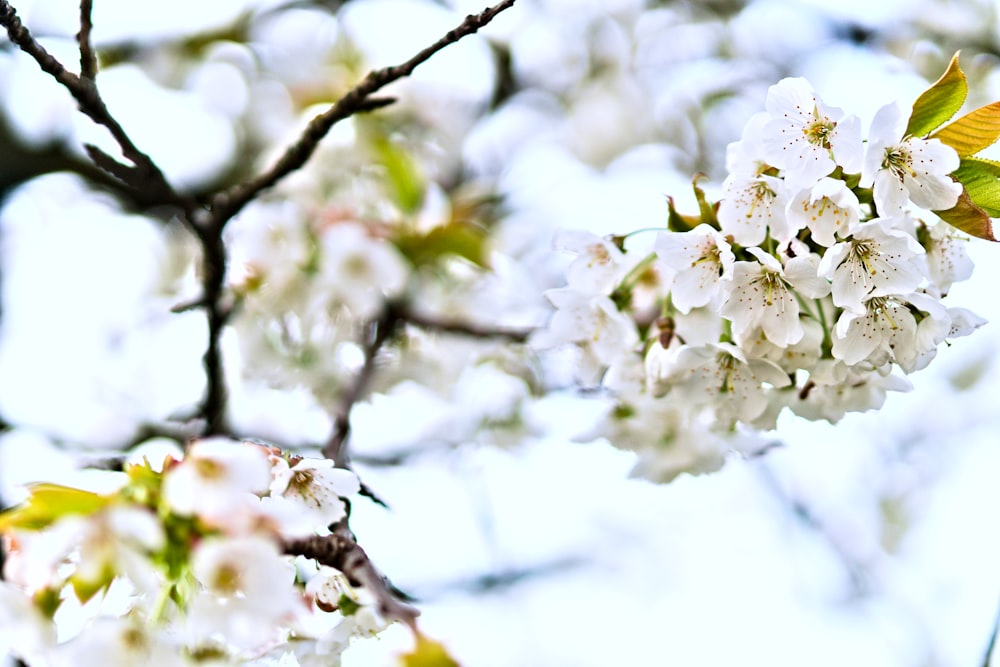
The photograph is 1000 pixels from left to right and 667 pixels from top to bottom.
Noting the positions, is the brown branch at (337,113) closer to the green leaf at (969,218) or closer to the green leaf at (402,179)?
the green leaf at (969,218)

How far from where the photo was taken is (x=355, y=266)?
2.15m

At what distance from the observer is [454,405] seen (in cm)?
291

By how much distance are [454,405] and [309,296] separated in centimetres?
82

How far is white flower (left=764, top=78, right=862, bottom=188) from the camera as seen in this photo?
3.90 ft

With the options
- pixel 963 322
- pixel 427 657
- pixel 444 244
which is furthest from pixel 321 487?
pixel 444 244

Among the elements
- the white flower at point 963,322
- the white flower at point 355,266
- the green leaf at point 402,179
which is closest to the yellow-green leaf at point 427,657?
the white flower at point 963,322

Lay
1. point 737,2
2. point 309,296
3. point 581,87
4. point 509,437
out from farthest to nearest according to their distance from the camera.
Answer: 1. point 581,87
2. point 737,2
3. point 509,437
4. point 309,296

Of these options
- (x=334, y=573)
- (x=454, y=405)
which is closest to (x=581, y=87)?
(x=454, y=405)

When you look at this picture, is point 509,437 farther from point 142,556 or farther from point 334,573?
point 142,556

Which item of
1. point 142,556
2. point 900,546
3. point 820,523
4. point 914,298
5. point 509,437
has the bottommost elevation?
point 900,546

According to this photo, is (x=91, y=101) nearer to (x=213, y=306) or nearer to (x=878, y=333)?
(x=213, y=306)

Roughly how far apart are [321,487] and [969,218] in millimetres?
938

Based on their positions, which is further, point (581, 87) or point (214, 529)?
point (581, 87)

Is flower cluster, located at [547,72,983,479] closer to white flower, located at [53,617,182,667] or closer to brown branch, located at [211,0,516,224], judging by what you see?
brown branch, located at [211,0,516,224]
